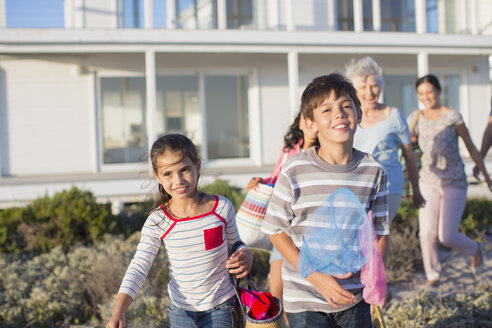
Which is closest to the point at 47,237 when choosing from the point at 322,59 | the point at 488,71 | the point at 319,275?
the point at 319,275

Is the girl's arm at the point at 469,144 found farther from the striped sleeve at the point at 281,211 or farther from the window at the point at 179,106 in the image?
the window at the point at 179,106

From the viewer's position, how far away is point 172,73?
10914mm

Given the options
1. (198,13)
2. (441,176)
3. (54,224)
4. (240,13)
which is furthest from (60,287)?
(240,13)

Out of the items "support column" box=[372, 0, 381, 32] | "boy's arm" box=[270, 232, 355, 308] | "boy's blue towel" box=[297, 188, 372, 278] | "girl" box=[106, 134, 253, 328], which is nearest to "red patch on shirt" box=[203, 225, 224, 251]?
"girl" box=[106, 134, 253, 328]

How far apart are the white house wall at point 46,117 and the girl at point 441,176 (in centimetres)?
807

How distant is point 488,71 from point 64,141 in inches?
431

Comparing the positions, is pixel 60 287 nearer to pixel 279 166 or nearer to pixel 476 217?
pixel 279 166

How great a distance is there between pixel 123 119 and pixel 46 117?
167 cm

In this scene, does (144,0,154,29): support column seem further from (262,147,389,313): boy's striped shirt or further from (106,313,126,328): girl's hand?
(106,313,126,328): girl's hand

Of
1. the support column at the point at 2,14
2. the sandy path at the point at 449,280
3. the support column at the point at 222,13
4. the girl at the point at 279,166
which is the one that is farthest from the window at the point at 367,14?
the girl at the point at 279,166

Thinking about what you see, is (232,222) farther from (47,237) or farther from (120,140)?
(120,140)

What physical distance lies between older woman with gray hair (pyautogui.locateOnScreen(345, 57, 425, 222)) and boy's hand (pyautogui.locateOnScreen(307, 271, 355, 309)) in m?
1.80

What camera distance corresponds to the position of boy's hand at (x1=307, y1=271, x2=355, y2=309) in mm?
1698

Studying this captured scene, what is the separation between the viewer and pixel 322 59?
11.4 metres
